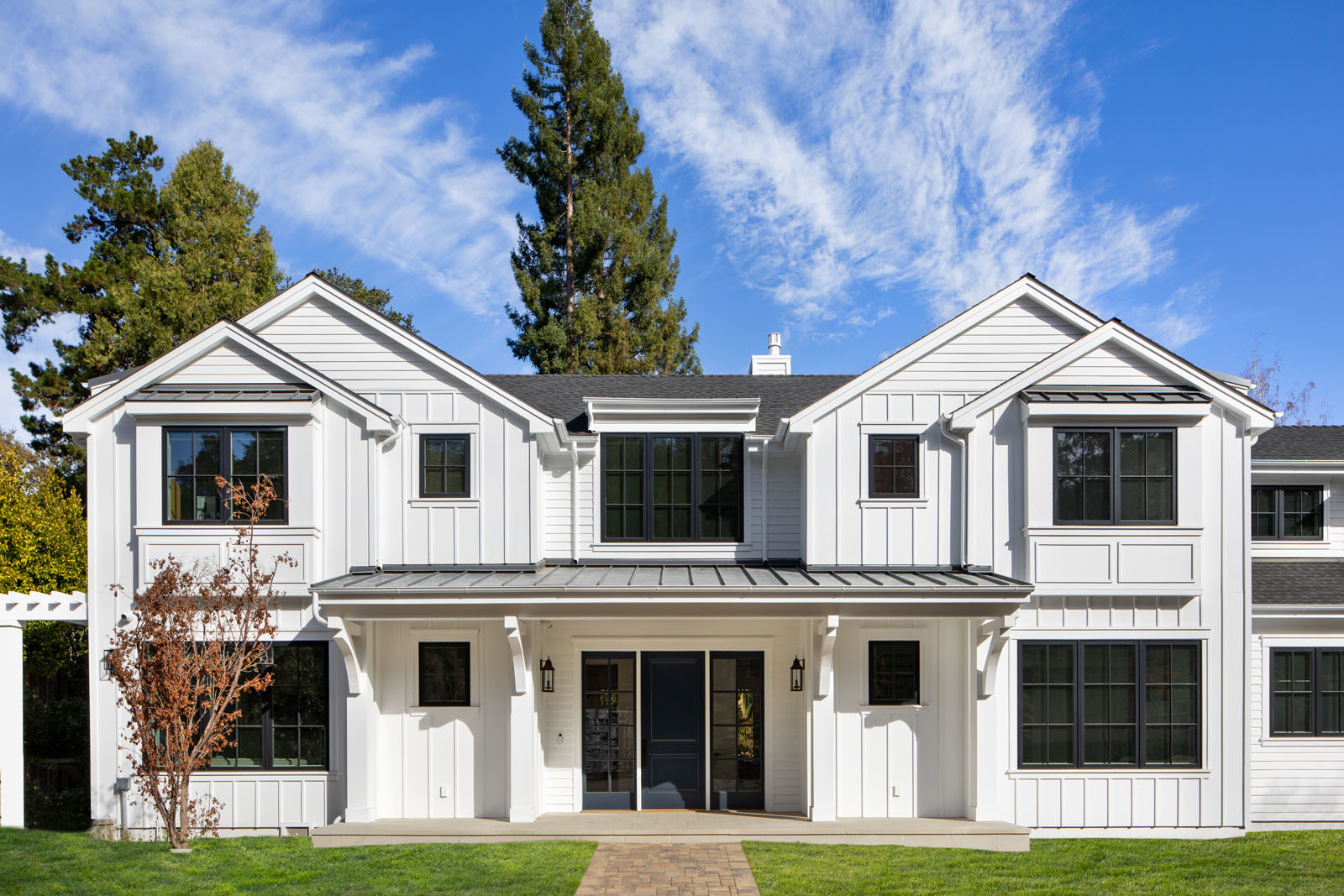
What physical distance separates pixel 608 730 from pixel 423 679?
8.80ft

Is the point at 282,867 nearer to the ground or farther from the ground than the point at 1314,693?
nearer to the ground

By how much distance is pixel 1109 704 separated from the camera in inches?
416

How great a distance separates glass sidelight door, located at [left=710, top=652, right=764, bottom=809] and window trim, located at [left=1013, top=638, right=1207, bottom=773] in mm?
3435

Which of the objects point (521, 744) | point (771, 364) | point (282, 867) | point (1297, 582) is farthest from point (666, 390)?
point (1297, 582)

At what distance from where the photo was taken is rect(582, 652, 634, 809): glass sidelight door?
1143 centimetres

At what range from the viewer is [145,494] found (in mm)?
10609

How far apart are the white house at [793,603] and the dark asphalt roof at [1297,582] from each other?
18cm

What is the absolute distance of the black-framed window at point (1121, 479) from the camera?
10617mm

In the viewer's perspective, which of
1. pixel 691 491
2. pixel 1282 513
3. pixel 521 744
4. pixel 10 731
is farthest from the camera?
pixel 1282 513

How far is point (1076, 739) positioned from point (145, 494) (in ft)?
41.5

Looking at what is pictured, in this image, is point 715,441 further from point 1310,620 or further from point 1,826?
point 1,826

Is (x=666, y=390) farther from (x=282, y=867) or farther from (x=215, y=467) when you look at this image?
(x=282, y=867)

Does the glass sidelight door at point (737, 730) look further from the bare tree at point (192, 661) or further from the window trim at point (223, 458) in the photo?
the window trim at point (223, 458)

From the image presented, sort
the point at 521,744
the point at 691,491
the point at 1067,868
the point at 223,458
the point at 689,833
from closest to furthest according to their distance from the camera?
the point at 1067,868
the point at 689,833
the point at 521,744
the point at 223,458
the point at 691,491
